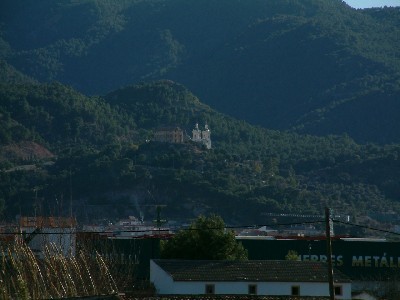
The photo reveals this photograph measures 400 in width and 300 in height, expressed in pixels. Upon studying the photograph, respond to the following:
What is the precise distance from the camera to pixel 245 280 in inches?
2207

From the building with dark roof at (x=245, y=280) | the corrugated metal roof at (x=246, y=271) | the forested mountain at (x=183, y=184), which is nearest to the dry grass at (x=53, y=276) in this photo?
the building with dark roof at (x=245, y=280)

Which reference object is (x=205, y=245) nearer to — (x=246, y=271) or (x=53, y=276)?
(x=246, y=271)

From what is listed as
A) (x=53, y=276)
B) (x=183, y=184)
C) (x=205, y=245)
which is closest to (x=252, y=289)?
(x=53, y=276)

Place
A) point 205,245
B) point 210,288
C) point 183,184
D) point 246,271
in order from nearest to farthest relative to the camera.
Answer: point 210,288 < point 246,271 < point 205,245 < point 183,184

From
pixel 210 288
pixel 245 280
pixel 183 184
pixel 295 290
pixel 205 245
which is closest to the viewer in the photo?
pixel 210 288

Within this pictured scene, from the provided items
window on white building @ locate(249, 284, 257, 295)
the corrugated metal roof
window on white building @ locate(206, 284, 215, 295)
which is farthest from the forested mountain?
window on white building @ locate(249, 284, 257, 295)

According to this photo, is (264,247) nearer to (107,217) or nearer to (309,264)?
(309,264)

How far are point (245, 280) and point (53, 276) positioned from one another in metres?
7.65

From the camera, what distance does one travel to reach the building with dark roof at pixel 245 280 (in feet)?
182

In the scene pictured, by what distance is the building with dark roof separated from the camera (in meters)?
55.4

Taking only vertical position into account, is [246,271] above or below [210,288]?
above

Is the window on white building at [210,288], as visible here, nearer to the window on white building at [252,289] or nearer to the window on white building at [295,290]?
the window on white building at [252,289]

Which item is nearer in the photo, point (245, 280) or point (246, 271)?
point (245, 280)

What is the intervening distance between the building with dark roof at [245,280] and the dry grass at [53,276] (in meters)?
2.42
